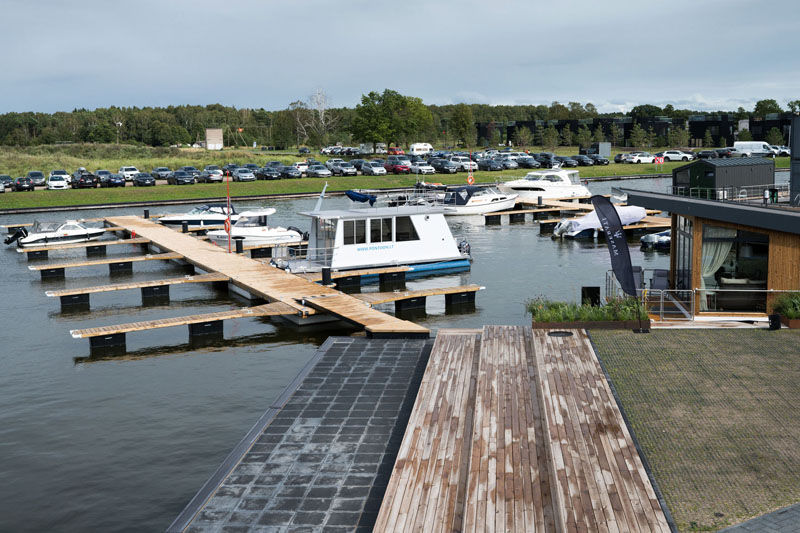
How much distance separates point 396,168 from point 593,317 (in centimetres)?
6767

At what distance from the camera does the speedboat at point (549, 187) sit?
63906 mm

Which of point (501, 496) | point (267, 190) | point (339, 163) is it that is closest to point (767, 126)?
point (339, 163)

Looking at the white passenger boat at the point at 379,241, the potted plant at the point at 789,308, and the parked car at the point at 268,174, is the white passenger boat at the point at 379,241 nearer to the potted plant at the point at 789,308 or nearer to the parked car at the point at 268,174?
the potted plant at the point at 789,308

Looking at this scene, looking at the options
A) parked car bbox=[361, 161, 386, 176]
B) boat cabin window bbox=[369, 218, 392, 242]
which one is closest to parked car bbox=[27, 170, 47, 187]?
parked car bbox=[361, 161, 386, 176]

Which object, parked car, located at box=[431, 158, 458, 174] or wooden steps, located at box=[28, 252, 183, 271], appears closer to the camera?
wooden steps, located at box=[28, 252, 183, 271]

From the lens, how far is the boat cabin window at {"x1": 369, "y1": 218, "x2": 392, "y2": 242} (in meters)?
32.0

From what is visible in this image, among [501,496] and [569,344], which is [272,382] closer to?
[569,344]

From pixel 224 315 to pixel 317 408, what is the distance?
33.7ft

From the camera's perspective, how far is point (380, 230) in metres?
32.2

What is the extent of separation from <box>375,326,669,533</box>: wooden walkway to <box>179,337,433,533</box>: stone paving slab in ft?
2.26

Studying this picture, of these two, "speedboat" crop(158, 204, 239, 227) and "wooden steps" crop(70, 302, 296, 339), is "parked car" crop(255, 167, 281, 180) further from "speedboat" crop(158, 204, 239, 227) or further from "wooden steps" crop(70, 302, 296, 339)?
"wooden steps" crop(70, 302, 296, 339)

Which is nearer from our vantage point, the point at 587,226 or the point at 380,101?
the point at 587,226

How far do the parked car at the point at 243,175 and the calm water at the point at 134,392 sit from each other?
138 ft

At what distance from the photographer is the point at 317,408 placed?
14.9m
